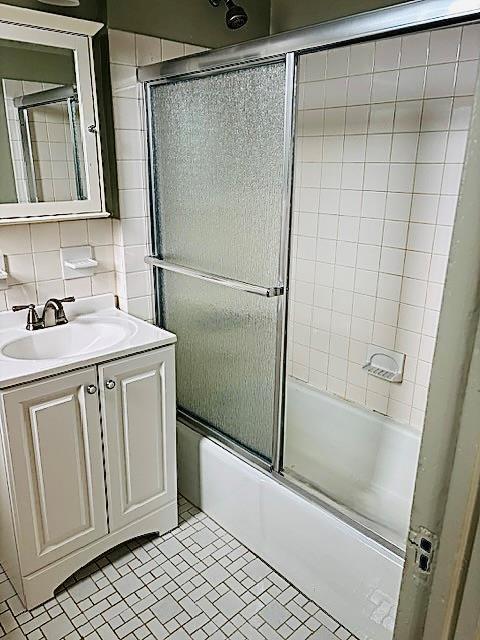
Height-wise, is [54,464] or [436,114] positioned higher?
[436,114]

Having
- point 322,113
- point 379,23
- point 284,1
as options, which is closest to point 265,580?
point 379,23

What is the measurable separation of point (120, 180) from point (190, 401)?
0.99 metres

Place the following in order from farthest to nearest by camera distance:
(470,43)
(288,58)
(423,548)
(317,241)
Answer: (317,241)
(470,43)
(288,58)
(423,548)

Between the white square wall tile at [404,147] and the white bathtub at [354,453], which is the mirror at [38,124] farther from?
the white bathtub at [354,453]

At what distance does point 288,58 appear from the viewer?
1.46 meters

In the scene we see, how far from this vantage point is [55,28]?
169 centimetres

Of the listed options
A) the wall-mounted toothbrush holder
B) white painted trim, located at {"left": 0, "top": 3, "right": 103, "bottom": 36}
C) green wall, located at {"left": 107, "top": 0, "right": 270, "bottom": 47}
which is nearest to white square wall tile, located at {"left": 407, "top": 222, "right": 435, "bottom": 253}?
green wall, located at {"left": 107, "top": 0, "right": 270, "bottom": 47}

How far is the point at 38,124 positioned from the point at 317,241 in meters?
1.32

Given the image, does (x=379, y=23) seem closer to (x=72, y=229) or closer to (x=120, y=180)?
(x=120, y=180)

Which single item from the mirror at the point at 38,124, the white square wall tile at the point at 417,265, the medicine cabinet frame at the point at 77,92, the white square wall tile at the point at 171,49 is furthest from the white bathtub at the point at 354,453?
the white square wall tile at the point at 171,49

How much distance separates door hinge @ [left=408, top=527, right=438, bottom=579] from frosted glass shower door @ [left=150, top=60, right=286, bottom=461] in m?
1.05

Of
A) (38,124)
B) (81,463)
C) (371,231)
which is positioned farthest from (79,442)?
(371,231)

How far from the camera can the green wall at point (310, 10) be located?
1.97 meters

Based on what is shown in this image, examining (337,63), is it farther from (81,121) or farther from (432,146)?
(81,121)
